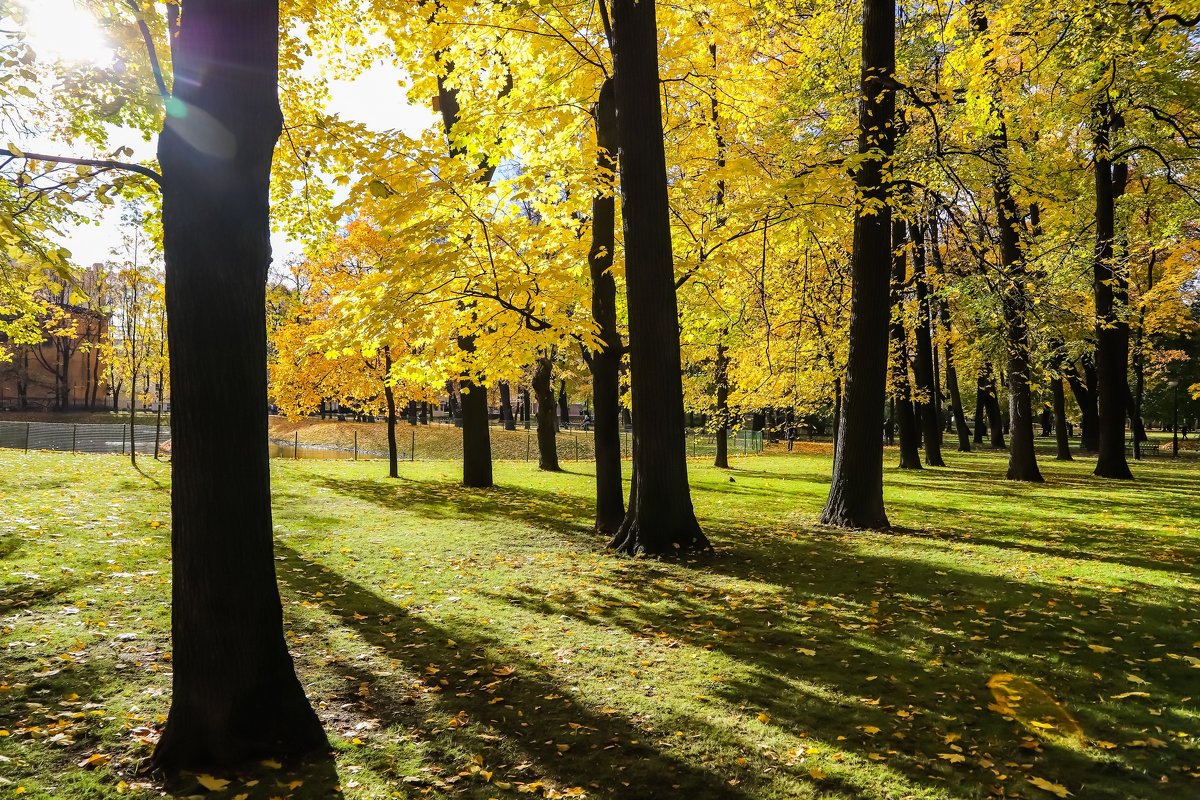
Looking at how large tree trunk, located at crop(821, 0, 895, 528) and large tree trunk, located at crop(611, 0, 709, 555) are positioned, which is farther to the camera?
large tree trunk, located at crop(821, 0, 895, 528)

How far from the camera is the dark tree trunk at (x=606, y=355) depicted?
976 centimetres

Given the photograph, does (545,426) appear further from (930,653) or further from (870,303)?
(930,653)

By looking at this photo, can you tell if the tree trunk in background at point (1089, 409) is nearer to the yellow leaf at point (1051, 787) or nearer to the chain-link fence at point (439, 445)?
the chain-link fence at point (439, 445)

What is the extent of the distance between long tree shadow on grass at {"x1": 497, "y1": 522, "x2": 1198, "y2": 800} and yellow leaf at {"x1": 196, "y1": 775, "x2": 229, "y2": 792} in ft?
9.33

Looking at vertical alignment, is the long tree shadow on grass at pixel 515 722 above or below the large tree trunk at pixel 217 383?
below

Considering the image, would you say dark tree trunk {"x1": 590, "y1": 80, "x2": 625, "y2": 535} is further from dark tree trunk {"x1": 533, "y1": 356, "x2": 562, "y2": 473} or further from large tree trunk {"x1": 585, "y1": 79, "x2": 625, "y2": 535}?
dark tree trunk {"x1": 533, "y1": 356, "x2": 562, "y2": 473}

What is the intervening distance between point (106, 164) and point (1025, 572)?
8.96 meters

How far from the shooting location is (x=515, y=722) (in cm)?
399

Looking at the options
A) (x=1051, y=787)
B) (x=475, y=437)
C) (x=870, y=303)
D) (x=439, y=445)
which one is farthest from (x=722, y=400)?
(x=1051, y=787)

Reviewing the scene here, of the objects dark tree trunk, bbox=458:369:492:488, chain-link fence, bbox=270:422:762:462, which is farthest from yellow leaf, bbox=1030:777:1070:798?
chain-link fence, bbox=270:422:762:462

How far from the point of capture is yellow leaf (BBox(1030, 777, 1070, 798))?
3223 millimetres

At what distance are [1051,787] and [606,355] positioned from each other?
23.7ft

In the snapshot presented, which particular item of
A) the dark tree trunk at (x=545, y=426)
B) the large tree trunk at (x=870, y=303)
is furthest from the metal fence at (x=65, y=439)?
the large tree trunk at (x=870, y=303)

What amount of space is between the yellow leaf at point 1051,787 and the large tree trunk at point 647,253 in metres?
4.91
